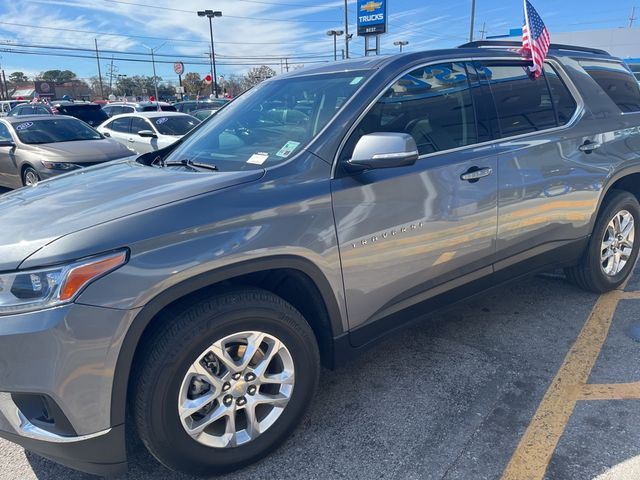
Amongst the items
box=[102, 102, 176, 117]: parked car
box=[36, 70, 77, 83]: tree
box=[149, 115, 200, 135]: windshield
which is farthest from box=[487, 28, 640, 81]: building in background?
box=[36, 70, 77, 83]: tree

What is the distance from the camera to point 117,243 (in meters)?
1.88

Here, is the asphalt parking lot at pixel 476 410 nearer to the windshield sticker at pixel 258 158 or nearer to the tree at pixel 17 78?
the windshield sticker at pixel 258 158

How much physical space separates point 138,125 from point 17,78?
102 m

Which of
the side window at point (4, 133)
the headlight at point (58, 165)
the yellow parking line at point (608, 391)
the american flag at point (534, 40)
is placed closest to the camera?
the yellow parking line at point (608, 391)

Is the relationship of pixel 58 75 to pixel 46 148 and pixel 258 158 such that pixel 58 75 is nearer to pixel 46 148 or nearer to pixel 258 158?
pixel 46 148

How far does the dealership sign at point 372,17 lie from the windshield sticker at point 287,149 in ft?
103

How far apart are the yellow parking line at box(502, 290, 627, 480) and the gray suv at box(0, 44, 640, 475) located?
56 centimetres

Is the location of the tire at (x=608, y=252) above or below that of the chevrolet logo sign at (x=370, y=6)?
below

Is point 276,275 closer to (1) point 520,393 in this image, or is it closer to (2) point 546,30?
(1) point 520,393

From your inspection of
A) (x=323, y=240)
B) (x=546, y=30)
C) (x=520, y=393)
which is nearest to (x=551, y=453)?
(x=520, y=393)

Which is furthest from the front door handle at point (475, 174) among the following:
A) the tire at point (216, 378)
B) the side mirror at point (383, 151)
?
the tire at point (216, 378)

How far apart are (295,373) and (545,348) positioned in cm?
188

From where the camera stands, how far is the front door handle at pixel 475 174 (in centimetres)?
286

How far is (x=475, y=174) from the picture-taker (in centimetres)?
290
